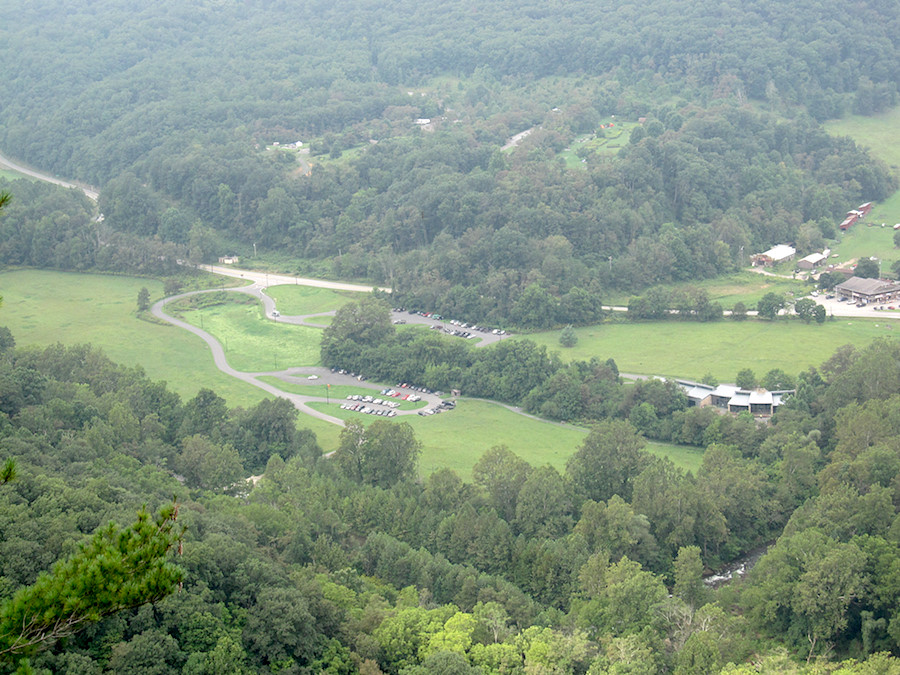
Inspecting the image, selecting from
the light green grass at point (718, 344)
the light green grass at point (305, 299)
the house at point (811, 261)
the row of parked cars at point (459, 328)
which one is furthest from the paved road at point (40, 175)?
the house at point (811, 261)

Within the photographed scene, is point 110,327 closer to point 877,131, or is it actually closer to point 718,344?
point 718,344

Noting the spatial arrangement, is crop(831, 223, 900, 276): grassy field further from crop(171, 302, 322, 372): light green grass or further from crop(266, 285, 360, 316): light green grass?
crop(171, 302, 322, 372): light green grass

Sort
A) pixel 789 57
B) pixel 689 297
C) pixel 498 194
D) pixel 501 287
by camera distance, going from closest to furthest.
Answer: pixel 689 297 → pixel 501 287 → pixel 498 194 → pixel 789 57

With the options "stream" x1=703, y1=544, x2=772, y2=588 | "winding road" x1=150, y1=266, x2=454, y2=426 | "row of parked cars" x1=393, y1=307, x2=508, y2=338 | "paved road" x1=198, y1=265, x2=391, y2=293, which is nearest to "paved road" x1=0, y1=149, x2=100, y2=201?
"paved road" x1=198, y1=265, x2=391, y2=293

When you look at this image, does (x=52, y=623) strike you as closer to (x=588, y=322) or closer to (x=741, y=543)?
(x=741, y=543)

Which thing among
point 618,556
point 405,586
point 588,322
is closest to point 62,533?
point 405,586

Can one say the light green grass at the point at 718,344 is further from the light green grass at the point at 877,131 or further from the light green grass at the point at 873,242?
the light green grass at the point at 877,131
